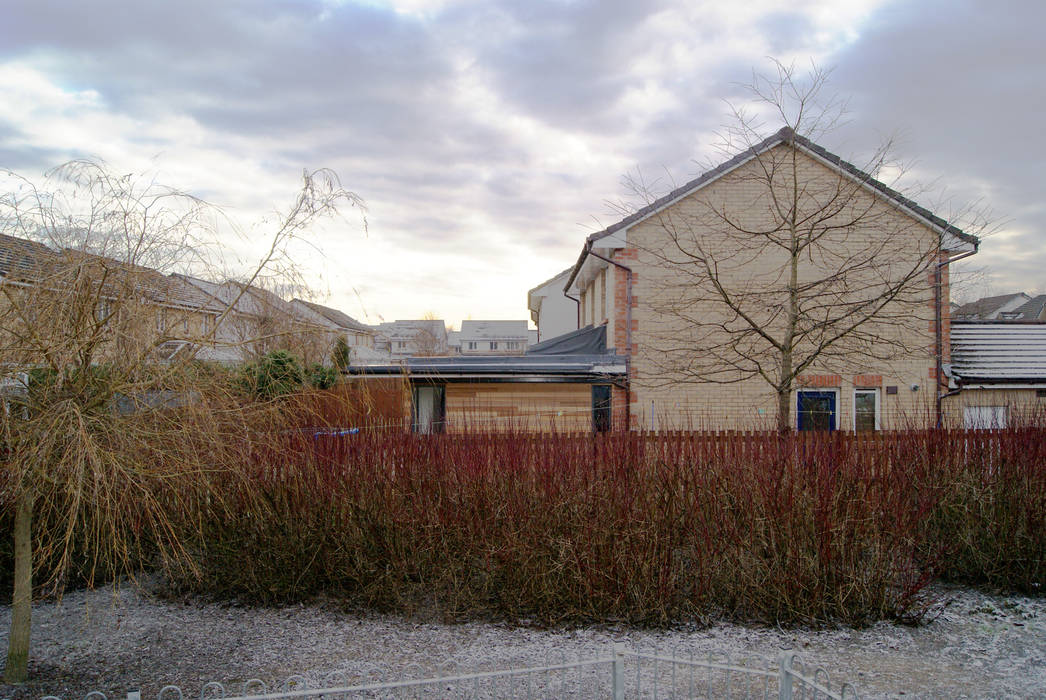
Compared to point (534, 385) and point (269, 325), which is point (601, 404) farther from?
point (269, 325)

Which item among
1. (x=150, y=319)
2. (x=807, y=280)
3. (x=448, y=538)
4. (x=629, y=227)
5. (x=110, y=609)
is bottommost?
(x=110, y=609)

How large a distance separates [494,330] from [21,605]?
80231 millimetres

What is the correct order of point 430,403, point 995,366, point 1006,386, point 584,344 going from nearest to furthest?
1. point 1006,386
2. point 995,366
3. point 430,403
4. point 584,344

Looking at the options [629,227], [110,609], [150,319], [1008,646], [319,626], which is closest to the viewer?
[150,319]

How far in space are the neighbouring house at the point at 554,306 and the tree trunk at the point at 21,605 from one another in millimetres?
29061

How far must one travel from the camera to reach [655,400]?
14.5 metres

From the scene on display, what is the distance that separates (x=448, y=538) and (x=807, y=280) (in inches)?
436

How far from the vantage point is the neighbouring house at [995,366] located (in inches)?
574

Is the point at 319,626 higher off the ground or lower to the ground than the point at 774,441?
lower

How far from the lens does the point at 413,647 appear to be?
5.50 m

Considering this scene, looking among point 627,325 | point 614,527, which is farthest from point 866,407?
point 614,527

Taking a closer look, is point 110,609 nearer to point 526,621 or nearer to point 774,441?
point 526,621

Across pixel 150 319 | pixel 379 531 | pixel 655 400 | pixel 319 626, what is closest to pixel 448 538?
pixel 379 531

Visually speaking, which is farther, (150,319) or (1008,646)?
(1008,646)
